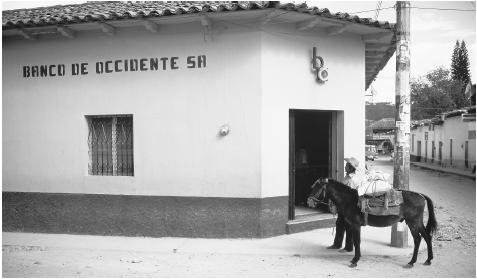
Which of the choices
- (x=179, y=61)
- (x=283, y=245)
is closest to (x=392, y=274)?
(x=283, y=245)

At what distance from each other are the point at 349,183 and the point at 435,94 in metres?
55.1

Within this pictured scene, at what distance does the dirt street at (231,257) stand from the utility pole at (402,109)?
0.40 metres

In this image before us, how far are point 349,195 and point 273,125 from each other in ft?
6.82

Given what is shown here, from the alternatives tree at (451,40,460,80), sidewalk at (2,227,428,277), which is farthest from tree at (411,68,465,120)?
sidewalk at (2,227,428,277)

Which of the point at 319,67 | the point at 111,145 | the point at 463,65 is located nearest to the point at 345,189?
the point at 319,67

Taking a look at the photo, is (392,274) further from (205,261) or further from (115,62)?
(115,62)

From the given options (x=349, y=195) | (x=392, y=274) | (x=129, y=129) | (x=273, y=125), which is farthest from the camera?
(x=129, y=129)

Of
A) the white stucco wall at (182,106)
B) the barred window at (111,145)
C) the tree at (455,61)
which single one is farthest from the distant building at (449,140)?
the tree at (455,61)

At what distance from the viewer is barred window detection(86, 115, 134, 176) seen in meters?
8.57

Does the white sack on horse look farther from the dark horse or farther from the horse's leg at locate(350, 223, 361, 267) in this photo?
the horse's leg at locate(350, 223, 361, 267)

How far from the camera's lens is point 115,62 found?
8.47 m

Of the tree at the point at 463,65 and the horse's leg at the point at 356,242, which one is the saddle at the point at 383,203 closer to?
the horse's leg at the point at 356,242

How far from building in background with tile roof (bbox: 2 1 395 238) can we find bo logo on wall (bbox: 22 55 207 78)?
0.07 feet

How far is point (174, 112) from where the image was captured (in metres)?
8.19
